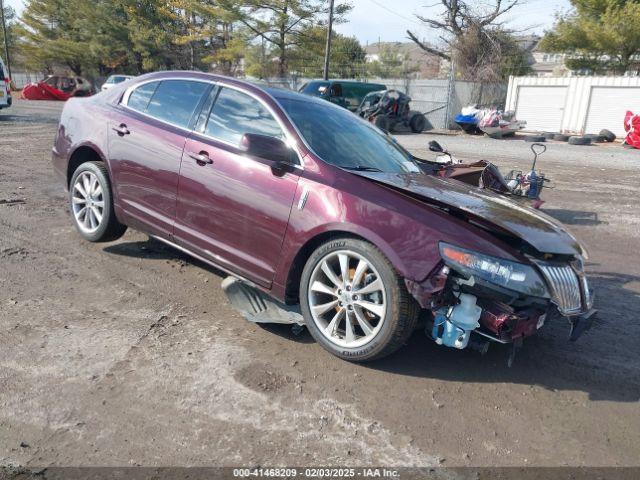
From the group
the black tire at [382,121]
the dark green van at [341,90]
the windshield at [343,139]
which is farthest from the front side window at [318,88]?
the windshield at [343,139]

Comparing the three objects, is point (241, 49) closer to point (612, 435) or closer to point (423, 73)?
point (423, 73)

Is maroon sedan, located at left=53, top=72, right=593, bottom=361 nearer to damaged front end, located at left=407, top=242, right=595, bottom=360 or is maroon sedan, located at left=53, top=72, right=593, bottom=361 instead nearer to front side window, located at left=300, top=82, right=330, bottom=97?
damaged front end, located at left=407, top=242, right=595, bottom=360

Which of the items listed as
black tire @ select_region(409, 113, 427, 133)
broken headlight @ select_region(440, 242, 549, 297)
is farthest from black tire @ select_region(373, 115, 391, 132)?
broken headlight @ select_region(440, 242, 549, 297)

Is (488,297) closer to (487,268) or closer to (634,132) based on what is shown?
(487,268)

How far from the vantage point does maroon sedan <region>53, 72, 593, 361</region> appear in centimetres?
300

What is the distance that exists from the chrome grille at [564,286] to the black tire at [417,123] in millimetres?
20310

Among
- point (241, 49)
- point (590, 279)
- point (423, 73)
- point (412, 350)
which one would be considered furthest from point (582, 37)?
point (412, 350)

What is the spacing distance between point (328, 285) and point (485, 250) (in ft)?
3.33

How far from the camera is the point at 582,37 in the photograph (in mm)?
28500

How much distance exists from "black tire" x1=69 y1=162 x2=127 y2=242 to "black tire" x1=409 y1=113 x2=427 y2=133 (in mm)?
19277

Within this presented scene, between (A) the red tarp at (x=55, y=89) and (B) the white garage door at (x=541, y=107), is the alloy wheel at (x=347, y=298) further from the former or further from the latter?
(A) the red tarp at (x=55, y=89)

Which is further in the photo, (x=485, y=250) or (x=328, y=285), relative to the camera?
(x=328, y=285)

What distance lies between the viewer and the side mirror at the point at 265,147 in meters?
3.43

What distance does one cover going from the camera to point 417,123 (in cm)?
2297
